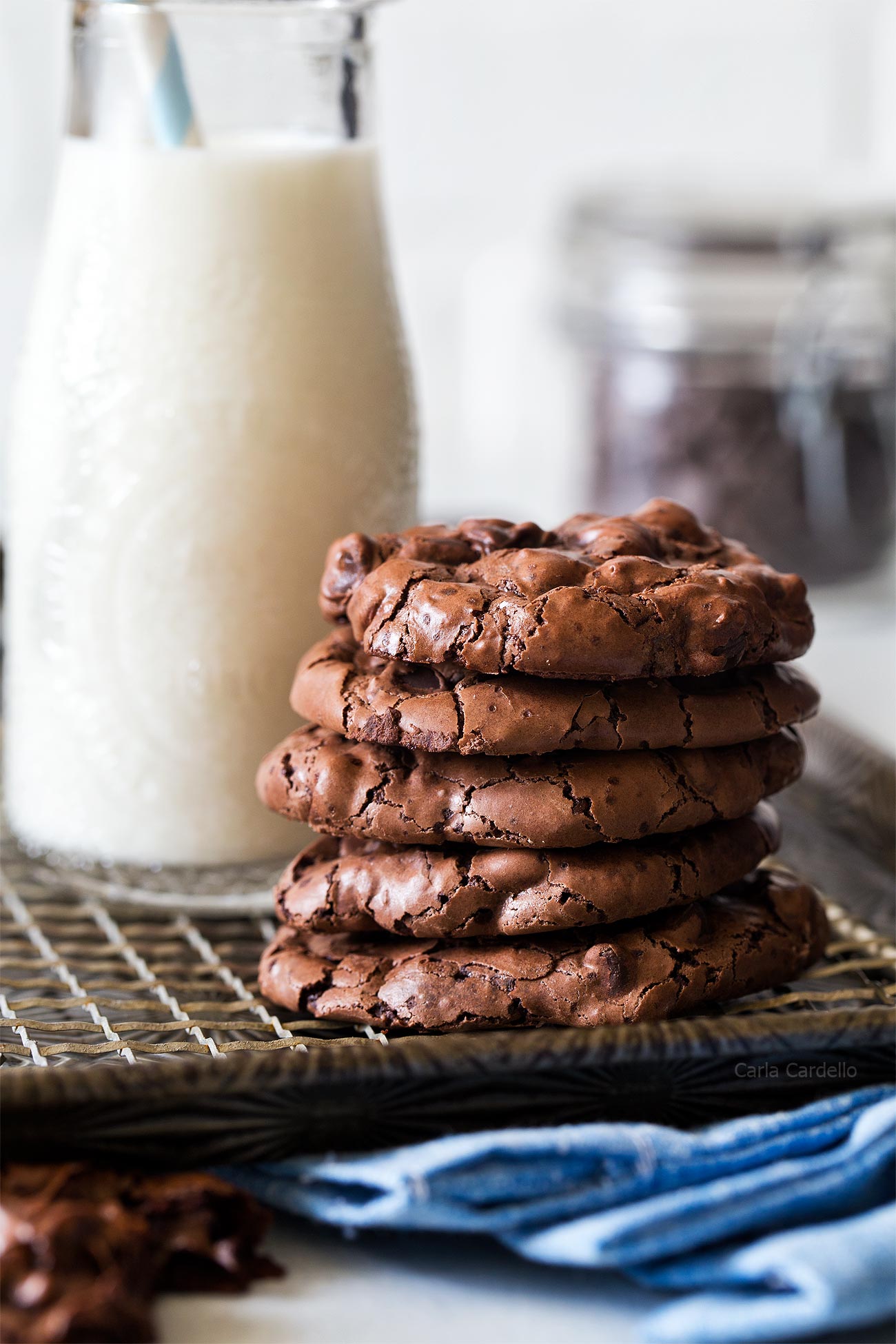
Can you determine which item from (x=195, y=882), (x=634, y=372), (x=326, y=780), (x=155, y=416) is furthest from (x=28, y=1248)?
(x=634, y=372)

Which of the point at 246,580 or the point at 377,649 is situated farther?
the point at 246,580

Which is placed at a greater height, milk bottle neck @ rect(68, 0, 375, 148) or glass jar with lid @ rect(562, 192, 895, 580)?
milk bottle neck @ rect(68, 0, 375, 148)

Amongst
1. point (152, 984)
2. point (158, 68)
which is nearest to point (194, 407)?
point (158, 68)

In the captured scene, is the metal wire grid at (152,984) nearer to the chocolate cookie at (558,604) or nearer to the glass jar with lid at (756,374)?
the chocolate cookie at (558,604)

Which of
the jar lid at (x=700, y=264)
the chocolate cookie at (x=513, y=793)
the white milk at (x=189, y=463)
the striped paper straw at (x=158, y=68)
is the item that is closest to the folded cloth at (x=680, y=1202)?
the chocolate cookie at (x=513, y=793)

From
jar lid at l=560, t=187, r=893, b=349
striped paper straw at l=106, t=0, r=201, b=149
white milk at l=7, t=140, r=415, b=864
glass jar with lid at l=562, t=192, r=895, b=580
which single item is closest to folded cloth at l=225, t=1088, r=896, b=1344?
white milk at l=7, t=140, r=415, b=864

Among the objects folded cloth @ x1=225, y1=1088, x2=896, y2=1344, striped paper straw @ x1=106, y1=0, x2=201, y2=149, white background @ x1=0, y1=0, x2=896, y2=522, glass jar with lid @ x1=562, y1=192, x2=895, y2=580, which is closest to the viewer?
folded cloth @ x1=225, y1=1088, x2=896, y2=1344

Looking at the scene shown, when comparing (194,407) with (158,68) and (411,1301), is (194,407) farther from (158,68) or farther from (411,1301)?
(411,1301)

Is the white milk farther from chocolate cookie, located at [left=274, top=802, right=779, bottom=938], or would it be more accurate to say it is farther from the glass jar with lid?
the glass jar with lid

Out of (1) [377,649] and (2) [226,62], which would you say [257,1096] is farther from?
(2) [226,62]
